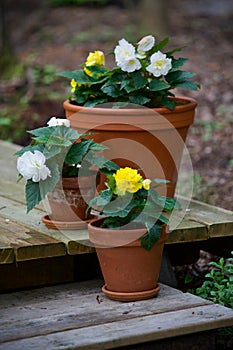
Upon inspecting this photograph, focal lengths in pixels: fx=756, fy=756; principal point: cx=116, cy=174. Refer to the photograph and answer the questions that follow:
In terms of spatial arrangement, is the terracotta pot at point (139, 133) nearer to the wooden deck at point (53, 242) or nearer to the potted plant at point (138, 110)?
the potted plant at point (138, 110)

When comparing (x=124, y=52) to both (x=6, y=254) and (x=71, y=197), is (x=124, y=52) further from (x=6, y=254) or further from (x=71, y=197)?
(x=6, y=254)

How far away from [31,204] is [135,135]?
1.89 feet

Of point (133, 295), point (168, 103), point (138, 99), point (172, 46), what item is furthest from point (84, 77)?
point (172, 46)

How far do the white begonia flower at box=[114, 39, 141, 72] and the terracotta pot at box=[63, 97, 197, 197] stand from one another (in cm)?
17

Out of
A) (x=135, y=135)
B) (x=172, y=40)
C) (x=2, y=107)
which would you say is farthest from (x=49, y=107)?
(x=135, y=135)

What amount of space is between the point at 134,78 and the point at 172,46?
5.06m

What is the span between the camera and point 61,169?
9.57ft

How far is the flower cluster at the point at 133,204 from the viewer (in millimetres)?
2688

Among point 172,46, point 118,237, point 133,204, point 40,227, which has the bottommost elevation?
point 172,46

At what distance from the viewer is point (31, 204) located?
281 cm

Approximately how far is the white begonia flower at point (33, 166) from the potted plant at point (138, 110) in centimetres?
43

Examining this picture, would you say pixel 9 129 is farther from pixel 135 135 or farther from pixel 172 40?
pixel 135 135

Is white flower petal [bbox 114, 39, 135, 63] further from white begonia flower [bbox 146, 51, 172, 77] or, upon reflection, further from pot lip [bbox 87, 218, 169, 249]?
pot lip [bbox 87, 218, 169, 249]

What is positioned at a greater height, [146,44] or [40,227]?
[146,44]
